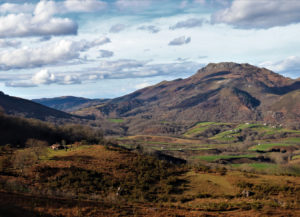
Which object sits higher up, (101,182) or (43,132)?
(43,132)

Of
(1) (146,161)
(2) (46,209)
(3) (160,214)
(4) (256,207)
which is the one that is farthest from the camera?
(1) (146,161)

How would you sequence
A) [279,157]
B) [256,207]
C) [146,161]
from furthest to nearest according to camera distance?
[279,157]
[146,161]
[256,207]

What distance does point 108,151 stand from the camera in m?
78.9

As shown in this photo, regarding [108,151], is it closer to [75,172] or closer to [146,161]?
[146,161]

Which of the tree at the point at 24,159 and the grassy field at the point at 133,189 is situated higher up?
the tree at the point at 24,159

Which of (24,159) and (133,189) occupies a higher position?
(24,159)

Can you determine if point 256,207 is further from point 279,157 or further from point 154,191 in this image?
point 279,157

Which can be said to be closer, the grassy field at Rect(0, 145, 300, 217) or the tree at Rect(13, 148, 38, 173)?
the grassy field at Rect(0, 145, 300, 217)

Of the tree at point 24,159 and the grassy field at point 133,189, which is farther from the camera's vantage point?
the tree at point 24,159

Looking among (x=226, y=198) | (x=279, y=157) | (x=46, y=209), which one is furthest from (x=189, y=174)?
(x=279, y=157)

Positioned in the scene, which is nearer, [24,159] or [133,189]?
[133,189]

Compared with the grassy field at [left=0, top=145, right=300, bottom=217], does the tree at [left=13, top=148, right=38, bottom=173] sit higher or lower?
higher

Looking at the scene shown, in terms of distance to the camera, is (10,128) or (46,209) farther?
(10,128)

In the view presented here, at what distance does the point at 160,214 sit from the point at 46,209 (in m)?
12.4
